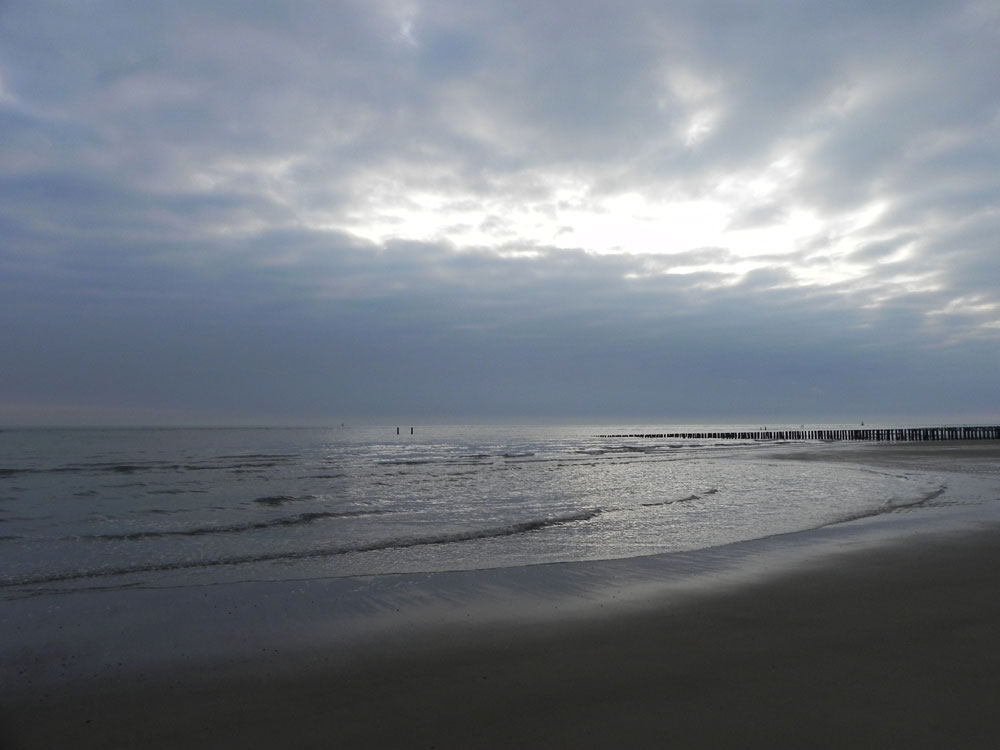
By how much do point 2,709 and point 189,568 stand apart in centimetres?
610

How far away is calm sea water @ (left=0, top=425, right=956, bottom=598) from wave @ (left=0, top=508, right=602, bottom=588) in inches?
1.6

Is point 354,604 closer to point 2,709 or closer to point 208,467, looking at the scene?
point 2,709

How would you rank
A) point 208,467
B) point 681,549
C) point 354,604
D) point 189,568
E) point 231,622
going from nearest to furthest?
point 231,622, point 354,604, point 189,568, point 681,549, point 208,467

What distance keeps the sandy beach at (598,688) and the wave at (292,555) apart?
558 centimetres

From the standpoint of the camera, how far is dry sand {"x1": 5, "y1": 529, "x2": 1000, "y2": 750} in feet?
14.4

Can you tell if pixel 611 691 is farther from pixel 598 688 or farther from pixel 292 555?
pixel 292 555

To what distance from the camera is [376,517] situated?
1683 centimetres

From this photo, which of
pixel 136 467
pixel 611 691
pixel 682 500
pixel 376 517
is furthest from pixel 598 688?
pixel 136 467

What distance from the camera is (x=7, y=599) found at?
888 centimetres

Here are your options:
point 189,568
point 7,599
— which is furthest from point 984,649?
point 7,599

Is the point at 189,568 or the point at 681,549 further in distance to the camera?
the point at 681,549

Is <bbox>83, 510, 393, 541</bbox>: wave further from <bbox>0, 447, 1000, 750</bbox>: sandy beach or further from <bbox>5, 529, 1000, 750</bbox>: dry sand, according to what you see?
<bbox>5, 529, 1000, 750</bbox>: dry sand

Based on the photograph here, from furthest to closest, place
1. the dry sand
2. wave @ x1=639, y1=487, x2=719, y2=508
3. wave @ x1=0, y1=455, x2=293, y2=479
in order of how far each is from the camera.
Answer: wave @ x1=0, y1=455, x2=293, y2=479 → wave @ x1=639, y1=487, x2=719, y2=508 → the dry sand

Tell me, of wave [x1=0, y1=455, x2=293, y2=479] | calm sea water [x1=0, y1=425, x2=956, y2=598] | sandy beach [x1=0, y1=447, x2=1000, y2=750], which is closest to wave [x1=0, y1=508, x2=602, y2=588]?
calm sea water [x1=0, y1=425, x2=956, y2=598]
